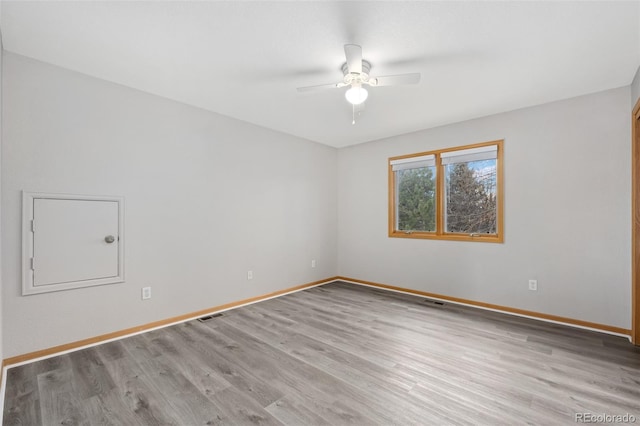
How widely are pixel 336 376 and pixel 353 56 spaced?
7.64ft

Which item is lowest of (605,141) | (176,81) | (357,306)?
(357,306)

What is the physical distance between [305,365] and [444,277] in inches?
101

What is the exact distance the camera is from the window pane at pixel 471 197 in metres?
3.72

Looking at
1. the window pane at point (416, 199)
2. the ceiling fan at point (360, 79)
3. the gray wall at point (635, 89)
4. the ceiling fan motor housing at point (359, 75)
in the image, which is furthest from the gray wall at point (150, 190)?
the gray wall at point (635, 89)

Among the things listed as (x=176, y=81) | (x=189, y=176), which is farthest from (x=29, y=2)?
(x=189, y=176)

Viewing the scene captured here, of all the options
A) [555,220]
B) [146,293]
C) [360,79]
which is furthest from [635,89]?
[146,293]

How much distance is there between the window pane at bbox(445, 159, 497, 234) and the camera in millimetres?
3721

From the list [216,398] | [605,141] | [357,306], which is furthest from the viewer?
[357,306]

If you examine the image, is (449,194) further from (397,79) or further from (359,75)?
(359,75)

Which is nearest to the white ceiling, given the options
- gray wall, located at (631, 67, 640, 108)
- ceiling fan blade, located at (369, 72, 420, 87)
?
gray wall, located at (631, 67, 640, 108)

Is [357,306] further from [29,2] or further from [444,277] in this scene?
[29,2]

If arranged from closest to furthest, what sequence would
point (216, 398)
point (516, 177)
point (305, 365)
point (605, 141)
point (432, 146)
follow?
1. point (216, 398)
2. point (305, 365)
3. point (605, 141)
4. point (516, 177)
5. point (432, 146)

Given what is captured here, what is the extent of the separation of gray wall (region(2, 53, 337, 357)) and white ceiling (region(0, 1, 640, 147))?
344 mm

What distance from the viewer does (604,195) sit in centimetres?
293
